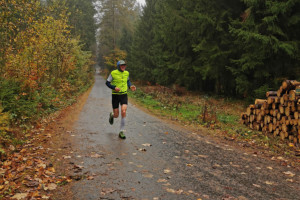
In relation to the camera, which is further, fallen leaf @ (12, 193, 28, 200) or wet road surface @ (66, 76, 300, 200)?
wet road surface @ (66, 76, 300, 200)

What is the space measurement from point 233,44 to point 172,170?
1315cm

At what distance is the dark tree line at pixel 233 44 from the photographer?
38.5ft

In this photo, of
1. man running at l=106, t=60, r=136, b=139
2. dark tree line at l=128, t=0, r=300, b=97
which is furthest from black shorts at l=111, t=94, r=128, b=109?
dark tree line at l=128, t=0, r=300, b=97

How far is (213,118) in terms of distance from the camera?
10.3 m

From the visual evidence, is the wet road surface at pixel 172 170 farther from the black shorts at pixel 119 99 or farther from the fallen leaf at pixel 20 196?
the black shorts at pixel 119 99

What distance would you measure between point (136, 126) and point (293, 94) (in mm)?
5393

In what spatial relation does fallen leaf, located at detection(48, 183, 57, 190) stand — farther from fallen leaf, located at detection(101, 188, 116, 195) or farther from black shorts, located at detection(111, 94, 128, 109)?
black shorts, located at detection(111, 94, 128, 109)

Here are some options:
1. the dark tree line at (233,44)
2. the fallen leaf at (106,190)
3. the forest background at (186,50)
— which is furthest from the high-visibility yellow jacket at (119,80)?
the dark tree line at (233,44)

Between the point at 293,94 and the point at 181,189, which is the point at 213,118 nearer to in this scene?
the point at 293,94

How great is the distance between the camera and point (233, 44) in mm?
15758

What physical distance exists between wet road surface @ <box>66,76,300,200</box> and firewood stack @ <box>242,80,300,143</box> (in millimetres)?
2164

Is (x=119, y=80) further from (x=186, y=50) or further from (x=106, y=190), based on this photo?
(x=186, y=50)

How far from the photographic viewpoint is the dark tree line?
11727mm

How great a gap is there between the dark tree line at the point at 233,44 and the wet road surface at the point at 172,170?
23.5 feet
